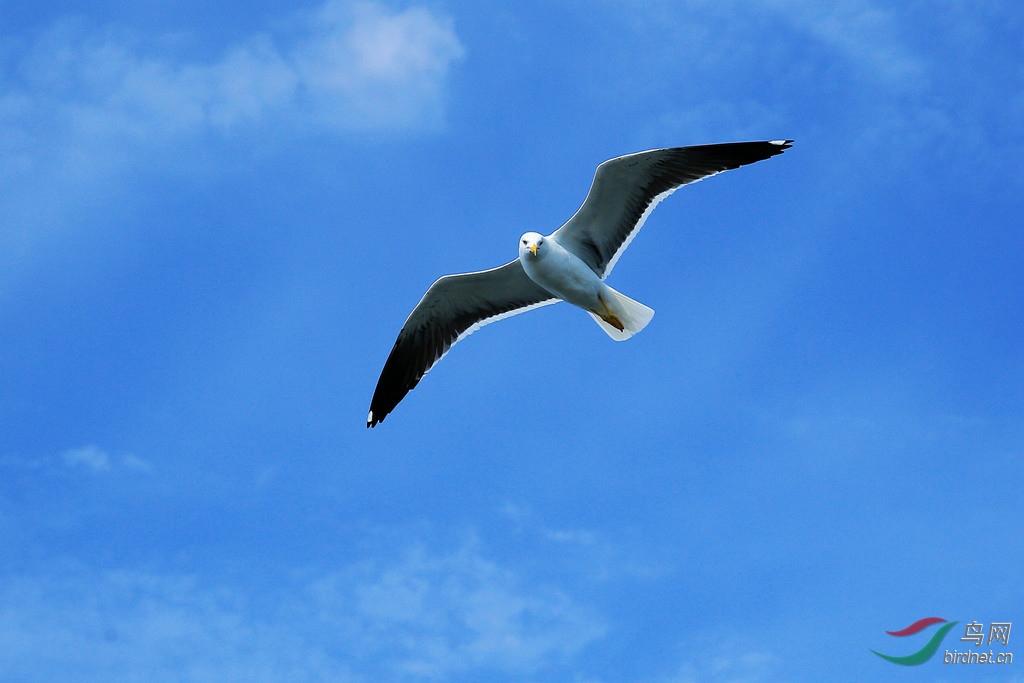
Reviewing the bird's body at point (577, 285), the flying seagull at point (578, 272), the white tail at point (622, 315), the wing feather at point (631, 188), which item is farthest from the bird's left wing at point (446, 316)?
the wing feather at point (631, 188)

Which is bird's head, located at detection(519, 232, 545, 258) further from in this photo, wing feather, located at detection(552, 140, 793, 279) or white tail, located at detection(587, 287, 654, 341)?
white tail, located at detection(587, 287, 654, 341)

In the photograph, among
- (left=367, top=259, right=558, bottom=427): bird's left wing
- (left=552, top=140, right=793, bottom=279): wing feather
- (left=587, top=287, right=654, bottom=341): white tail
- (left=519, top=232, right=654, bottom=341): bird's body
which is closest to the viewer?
(left=552, top=140, right=793, bottom=279): wing feather

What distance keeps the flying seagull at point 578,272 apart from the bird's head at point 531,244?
10mm

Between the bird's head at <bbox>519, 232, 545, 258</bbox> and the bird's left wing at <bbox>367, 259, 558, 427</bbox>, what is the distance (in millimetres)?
593

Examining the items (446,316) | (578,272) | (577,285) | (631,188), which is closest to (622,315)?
(577,285)

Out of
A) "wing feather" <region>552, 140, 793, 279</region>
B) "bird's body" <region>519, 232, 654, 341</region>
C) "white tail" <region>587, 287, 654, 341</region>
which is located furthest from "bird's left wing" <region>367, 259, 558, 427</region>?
"wing feather" <region>552, 140, 793, 279</region>

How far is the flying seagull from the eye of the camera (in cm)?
1139

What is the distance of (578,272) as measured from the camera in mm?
11617

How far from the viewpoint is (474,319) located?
1291 centimetres

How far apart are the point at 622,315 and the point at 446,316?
2.14m

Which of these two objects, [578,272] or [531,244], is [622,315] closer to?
[578,272]

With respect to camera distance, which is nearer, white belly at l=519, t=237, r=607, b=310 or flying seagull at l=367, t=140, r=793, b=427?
flying seagull at l=367, t=140, r=793, b=427

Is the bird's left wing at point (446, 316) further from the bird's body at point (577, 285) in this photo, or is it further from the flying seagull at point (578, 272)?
the bird's body at point (577, 285)

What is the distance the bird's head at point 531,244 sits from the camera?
11391mm
